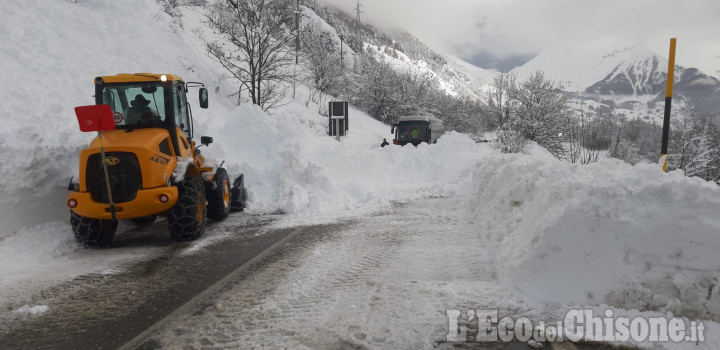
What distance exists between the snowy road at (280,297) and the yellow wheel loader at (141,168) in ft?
1.73

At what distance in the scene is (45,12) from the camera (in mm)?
12039

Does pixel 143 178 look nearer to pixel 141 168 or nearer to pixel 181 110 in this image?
pixel 141 168

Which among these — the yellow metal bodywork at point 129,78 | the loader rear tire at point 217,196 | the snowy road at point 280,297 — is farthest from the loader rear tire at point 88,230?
the yellow metal bodywork at point 129,78

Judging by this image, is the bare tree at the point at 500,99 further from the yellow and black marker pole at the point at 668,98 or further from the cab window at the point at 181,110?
the cab window at the point at 181,110

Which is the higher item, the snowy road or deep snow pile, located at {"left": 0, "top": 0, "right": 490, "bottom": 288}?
deep snow pile, located at {"left": 0, "top": 0, "right": 490, "bottom": 288}

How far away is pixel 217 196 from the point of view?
7578 millimetres

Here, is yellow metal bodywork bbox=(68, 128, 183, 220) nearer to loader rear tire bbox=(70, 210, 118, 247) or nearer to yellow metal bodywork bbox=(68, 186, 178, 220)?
yellow metal bodywork bbox=(68, 186, 178, 220)

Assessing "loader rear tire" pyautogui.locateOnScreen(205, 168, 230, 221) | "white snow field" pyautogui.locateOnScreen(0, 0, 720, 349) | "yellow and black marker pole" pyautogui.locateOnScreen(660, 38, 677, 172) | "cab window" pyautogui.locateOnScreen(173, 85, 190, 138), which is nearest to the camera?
"white snow field" pyautogui.locateOnScreen(0, 0, 720, 349)

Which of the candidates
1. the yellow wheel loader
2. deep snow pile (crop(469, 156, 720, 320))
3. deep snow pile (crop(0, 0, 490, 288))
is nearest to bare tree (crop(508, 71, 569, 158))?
deep snow pile (crop(0, 0, 490, 288))

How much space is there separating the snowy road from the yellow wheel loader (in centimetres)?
53

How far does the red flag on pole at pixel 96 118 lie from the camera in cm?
537

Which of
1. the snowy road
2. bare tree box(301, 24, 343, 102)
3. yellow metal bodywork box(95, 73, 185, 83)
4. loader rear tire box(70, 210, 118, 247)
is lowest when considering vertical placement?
the snowy road

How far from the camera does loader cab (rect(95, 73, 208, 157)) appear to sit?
21.4ft

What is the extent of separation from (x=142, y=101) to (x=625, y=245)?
6.82 meters
